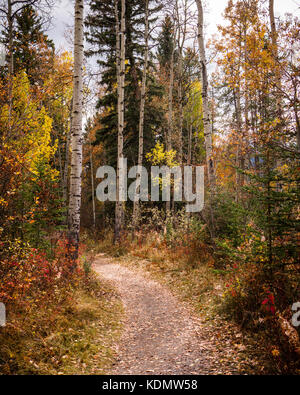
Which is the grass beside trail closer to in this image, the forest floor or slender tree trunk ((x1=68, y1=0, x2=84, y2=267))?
the forest floor

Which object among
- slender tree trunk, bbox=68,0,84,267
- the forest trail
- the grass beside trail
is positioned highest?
slender tree trunk, bbox=68,0,84,267

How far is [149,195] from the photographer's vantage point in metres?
16.8

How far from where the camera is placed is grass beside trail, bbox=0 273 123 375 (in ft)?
11.4

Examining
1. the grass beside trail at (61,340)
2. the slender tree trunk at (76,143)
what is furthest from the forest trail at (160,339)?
the slender tree trunk at (76,143)

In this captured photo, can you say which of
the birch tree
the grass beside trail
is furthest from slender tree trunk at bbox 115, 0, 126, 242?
the grass beside trail

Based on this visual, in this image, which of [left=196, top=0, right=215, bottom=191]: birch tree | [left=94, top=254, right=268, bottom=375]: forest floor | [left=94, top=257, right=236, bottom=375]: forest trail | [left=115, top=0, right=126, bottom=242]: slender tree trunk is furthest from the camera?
[left=115, top=0, right=126, bottom=242]: slender tree trunk

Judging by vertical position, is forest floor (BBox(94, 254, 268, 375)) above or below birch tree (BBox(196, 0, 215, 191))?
below

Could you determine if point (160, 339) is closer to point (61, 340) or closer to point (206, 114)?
point (61, 340)

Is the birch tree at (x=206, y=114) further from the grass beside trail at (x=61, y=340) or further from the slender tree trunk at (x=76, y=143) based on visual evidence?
the grass beside trail at (x=61, y=340)

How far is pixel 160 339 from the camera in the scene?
4.87 meters

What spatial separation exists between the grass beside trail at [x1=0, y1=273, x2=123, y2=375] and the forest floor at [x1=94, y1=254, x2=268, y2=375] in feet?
1.00

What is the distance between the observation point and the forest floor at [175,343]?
3.80 meters

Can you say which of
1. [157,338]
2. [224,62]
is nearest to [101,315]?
[157,338]

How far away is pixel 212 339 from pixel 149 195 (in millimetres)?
12559
